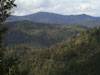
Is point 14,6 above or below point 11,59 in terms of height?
above

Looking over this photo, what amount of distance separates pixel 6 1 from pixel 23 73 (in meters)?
7.38

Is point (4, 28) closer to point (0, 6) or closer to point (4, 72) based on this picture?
point (0, 6)

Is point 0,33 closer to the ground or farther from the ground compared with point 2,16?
closer to the ground

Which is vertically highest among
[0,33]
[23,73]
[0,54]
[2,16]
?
[2,16]

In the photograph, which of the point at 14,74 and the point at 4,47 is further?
the point at 4,47

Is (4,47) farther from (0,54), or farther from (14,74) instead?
(14,74)

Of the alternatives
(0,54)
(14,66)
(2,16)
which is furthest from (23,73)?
(2,16)

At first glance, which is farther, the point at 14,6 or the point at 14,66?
the point at 14,6

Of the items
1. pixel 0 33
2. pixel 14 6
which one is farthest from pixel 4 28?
pixel 14 6

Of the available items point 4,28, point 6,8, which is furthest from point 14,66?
point 6,8

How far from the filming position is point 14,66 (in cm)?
2230

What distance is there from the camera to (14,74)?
2178 cm

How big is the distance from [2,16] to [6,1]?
1.59 metres

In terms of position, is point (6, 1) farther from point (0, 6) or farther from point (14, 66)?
point (14, 66)
